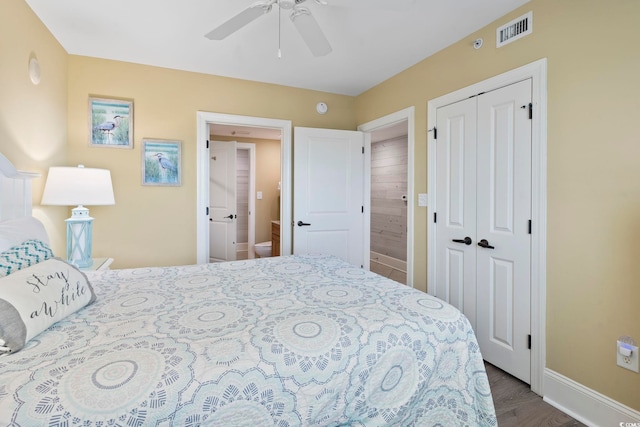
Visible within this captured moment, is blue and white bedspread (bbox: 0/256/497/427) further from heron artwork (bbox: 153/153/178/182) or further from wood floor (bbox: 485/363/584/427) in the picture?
heron artwork (bbox: 153/153/178/182)

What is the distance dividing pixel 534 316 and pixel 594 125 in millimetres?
1174

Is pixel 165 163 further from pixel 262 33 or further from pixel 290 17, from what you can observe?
pixel 290 17

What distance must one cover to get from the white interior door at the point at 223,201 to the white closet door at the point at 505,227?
3.47 m

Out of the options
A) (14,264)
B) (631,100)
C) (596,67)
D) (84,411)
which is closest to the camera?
(84,411)

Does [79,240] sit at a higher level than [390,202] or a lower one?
lower

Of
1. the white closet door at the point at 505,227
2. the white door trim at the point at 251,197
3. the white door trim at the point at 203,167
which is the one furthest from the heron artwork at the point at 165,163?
the white closet door at the point at 505,227

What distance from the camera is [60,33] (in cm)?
246

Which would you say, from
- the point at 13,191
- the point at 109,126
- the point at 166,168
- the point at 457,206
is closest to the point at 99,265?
the point at 13,191

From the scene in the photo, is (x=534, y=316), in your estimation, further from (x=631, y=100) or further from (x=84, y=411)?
(x=84, y=411)

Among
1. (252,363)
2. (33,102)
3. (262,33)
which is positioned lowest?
(252,363)

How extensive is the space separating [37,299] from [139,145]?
7.60ft

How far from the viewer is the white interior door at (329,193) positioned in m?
3.54

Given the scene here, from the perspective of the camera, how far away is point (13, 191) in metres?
1.84

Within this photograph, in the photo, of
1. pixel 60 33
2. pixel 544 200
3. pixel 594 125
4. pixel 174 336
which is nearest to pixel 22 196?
pixel 60 33
